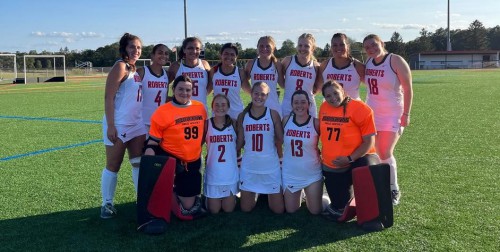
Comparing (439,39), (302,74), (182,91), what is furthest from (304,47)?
(439,39)

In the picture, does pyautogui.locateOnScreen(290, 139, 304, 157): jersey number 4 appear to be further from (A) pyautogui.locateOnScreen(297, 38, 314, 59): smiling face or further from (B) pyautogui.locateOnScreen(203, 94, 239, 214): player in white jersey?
(A) pyautogui.locateOnScreen(297, 38, 314, 59): smiling face

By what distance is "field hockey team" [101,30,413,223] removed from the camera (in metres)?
4.13

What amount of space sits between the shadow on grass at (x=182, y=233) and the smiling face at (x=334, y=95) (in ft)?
3.62

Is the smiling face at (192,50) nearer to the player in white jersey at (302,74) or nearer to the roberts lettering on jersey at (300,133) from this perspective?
the player in white jersey at (302,74)

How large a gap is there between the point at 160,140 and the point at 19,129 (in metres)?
7.41

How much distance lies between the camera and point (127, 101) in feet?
14.0

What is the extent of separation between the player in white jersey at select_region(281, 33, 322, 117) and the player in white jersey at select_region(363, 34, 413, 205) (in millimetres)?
669

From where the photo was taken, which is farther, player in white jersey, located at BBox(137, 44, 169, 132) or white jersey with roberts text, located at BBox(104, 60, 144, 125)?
player in white jersey, located at BBox(137, 44, 169, 132)

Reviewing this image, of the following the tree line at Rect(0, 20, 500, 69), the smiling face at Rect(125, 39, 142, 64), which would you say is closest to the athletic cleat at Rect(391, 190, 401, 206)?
the smiling face at Rect(125, 39, 142, 64)

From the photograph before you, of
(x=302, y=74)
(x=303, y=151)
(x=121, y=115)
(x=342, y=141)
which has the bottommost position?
(x=303, y=151)

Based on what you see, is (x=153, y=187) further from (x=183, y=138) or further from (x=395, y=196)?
(x=395, y=196)

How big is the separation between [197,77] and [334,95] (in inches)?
66.0

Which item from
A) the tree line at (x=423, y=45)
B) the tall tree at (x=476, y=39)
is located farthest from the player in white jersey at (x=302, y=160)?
the tall tree at (x=476, y=39)

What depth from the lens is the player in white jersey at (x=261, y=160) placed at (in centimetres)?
431
